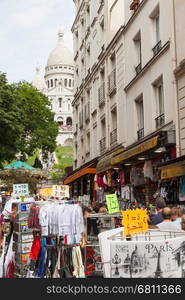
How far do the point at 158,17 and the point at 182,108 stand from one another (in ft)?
15.4

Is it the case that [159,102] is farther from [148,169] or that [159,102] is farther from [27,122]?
[27,122]

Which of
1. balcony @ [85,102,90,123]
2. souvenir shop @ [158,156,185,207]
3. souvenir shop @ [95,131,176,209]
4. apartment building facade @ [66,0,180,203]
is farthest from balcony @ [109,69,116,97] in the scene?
souvenir shop @ [158,156,185,207]

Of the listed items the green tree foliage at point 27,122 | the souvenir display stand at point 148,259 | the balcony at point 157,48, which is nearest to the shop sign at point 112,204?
the souvenir display stand at point 148,259

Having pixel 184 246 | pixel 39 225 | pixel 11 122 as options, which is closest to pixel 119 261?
pixel 184 246

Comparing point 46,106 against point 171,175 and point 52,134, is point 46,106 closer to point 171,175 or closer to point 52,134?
point 52,134

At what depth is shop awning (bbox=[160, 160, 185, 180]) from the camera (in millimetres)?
10070

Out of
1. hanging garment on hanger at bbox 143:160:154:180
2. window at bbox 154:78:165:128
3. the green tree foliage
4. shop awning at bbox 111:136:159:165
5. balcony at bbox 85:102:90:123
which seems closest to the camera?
shop awning at bbox 111:136:159:165

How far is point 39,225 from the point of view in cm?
800

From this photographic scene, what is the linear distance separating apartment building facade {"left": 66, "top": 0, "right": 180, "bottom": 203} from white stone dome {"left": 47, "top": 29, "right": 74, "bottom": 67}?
111342 millimetres

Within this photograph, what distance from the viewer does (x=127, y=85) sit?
692 inches

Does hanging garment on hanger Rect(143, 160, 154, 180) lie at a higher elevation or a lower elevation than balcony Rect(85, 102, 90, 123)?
lower

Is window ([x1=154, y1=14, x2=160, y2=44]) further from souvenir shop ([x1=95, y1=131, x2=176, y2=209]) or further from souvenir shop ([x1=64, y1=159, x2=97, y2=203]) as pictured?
souvenir shop ([x1=64, y1=159, x2=97, y2=203])

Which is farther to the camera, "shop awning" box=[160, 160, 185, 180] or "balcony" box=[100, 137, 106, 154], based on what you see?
"balcony" box=[100, 137, 106, 154]

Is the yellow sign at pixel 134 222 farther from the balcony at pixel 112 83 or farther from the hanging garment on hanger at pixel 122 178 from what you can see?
the balcony at pixel 112 83
